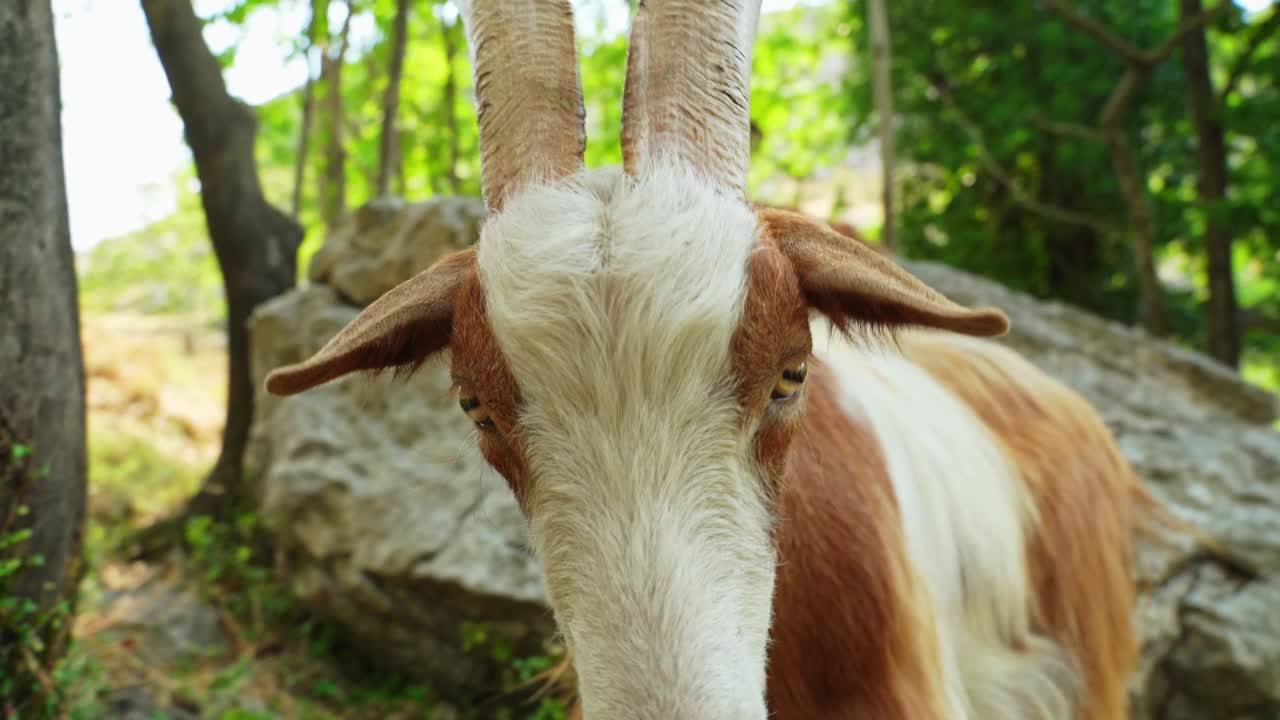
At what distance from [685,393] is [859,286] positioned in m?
0.46

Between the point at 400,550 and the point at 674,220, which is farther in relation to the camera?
the point at 400,550

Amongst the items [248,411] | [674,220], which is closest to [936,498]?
[674,220]

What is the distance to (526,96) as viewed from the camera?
2.26 m

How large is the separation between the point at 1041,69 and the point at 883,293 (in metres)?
9.33

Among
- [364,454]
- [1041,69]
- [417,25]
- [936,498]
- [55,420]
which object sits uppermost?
[417,25]

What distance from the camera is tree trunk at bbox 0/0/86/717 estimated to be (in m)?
3.04

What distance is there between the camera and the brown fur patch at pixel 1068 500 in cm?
335

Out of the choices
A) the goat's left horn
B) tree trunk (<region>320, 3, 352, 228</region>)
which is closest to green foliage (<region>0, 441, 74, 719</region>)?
the goat's left horn

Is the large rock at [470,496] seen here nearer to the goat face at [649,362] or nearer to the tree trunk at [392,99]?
the tree trunk at [392,99]

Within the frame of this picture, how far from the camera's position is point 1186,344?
10008 mm

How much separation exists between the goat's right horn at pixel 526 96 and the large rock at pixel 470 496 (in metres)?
2.24

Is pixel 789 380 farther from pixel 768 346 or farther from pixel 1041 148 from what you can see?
pixel 1041 148

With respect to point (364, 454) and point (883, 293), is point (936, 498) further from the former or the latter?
point (364, 454)

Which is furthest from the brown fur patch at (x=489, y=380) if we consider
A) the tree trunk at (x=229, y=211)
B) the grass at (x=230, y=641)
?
the tree trunk at (x=229, y=211)
